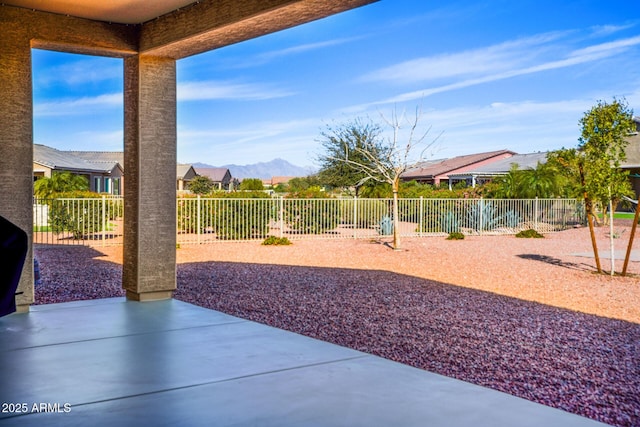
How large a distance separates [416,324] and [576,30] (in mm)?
31318

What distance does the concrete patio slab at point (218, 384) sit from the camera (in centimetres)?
363

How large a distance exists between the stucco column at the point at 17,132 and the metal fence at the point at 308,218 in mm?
8779

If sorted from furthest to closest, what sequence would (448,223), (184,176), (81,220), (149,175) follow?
(184,176) → (448,223) → (81,220) → (149,175)

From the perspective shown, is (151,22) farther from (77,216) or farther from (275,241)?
(77,216)

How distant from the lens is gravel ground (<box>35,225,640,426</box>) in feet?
16.5

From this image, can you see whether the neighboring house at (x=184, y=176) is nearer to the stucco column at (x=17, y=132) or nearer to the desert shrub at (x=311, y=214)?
the desert shrub at (x=311, y=214)

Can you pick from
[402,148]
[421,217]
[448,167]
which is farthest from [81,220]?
[448,167]

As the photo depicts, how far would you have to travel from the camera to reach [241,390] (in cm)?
412

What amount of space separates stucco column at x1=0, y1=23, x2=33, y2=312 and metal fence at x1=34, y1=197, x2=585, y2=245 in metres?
8.78

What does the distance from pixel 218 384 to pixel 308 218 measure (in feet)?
51.6

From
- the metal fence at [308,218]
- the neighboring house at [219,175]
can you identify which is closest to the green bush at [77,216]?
the metal fence at [308,218]

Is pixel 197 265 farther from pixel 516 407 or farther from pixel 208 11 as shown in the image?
pixel 516 407

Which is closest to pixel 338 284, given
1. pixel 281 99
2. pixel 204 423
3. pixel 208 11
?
pixel 208 11

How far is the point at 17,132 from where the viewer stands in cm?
658
